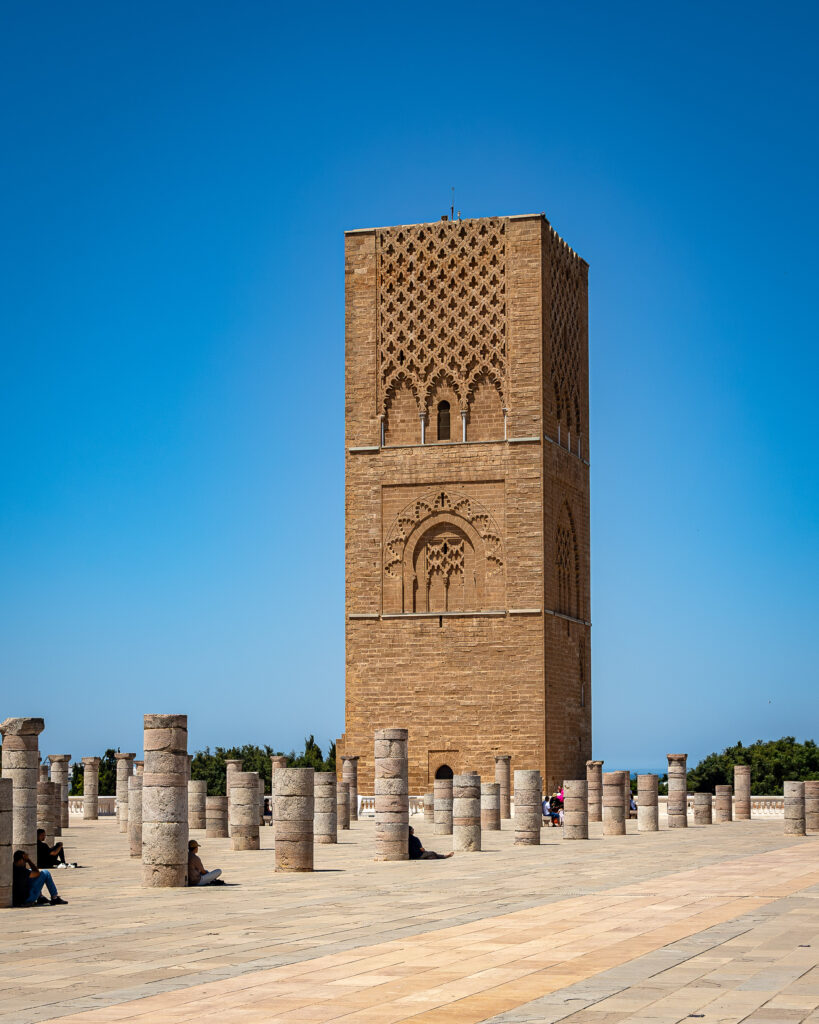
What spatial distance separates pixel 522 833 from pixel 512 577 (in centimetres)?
1487

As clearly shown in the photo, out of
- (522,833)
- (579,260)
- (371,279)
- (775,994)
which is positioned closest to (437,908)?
(775,994)

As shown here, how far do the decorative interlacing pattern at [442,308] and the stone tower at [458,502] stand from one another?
39 mm

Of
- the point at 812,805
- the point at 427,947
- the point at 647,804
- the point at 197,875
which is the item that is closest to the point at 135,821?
the point at 197,875

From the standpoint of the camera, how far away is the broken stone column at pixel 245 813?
19.6 metres

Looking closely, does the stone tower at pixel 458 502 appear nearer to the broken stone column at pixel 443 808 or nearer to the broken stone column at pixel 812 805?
the broken stone column at pixel 443 808

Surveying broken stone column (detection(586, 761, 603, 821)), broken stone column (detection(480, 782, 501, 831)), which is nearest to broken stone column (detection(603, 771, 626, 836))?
broken stone column (detection(480, 782, 501, 831))

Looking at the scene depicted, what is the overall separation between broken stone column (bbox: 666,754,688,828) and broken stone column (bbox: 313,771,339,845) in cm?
777

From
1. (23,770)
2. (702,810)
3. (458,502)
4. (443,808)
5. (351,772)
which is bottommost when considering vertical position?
(702,810)

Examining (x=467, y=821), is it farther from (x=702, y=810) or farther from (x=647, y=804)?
(x=702, y=810)

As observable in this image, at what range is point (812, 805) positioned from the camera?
24734 mm

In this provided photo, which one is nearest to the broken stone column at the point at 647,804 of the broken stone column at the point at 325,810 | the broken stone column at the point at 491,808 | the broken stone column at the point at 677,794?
the broken stone column at the point at 677,794

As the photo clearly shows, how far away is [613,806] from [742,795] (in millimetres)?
6604

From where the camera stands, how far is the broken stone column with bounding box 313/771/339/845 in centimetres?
2105

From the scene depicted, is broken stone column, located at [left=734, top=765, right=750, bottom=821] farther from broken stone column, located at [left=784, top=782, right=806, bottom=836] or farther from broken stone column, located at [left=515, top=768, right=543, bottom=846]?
broken stone column, located at [left=515, top=768, right=543, bottom=846]
